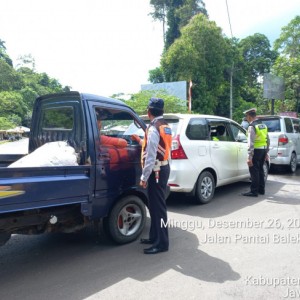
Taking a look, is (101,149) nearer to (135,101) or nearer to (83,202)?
(83,202)

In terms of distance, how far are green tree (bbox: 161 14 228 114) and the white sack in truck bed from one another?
25281 millimetres

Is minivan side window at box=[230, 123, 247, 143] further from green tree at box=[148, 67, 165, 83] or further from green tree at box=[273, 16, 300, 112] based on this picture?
green tree at box=[148, 67, 165, 83]

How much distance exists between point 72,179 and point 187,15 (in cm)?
3547

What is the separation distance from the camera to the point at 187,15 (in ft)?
115

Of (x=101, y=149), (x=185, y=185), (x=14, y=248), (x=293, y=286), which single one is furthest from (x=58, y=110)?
(x=293, y=286)

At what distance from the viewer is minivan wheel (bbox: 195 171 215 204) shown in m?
5.96

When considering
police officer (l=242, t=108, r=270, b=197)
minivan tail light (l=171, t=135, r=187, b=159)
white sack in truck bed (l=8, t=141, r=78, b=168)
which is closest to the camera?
white sack in truck bed (l=8, t=141, r=78, b=168)

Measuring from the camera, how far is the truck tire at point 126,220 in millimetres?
4082

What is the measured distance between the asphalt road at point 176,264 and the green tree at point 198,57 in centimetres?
2417

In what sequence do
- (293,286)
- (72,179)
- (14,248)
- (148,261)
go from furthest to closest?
(14,248) → (148,261) → (72,179) → (293,286)

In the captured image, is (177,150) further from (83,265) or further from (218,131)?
(83,265)

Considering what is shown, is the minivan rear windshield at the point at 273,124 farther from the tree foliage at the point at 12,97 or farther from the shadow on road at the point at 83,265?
the tree foliage at the point at 12,97

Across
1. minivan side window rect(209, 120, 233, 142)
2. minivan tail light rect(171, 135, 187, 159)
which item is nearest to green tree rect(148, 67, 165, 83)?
minivan side window rect(209, 120, 233, 142)

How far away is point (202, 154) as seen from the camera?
5.96 meters
